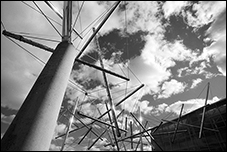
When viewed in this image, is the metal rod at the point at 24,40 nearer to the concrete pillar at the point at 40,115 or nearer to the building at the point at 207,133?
the concrete pillar at the point at 40,115

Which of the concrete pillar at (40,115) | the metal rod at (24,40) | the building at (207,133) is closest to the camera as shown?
the concrete pillar at (40,115)

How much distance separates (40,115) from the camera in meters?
1.41

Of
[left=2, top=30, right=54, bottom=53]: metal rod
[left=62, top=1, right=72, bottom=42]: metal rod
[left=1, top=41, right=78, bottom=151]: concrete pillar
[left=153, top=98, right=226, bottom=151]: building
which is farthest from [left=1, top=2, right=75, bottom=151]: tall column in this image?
[left=153, top=98, right=226, bottom=151]: building

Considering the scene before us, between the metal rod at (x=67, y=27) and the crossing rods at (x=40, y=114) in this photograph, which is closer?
the crossing rods at (x=40, y=114)

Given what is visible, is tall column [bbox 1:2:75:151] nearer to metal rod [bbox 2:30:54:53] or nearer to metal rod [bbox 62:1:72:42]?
metal rod [bbox 62:1:72:42]

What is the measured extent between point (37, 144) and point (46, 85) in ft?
2.62

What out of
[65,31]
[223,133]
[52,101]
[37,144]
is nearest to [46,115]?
[52,101]

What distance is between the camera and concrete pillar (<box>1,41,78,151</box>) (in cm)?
122

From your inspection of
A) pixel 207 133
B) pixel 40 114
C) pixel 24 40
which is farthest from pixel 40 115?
pixel 207 133

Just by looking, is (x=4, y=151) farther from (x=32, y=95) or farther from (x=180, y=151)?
(x=180, y=151)

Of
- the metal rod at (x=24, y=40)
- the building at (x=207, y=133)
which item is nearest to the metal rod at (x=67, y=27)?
the metal rod at (x=24, y=40)

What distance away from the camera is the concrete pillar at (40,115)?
1.22m

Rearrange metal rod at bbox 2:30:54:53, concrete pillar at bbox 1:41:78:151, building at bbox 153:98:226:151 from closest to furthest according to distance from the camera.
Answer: concrete pillar at bbox 1:41:78:151 < metal rod at bbox 2:30:54:53 < building at bbox 153:98:226:151

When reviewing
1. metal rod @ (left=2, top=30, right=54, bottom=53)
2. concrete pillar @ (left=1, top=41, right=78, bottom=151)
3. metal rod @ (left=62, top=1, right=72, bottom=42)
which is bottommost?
concrete pillar @ (left=1, top=41, right=78, bottom=151)
